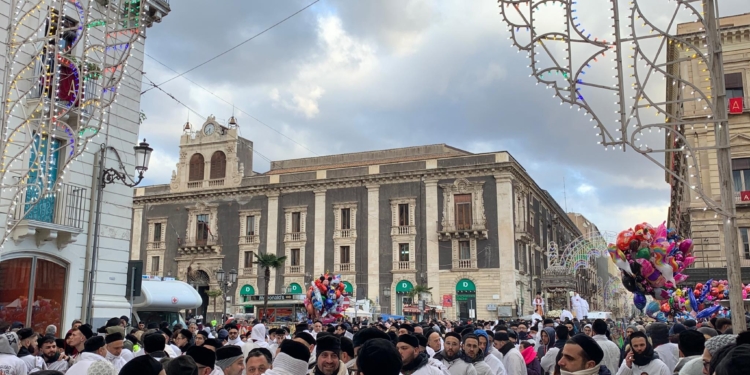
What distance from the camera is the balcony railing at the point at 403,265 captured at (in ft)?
144

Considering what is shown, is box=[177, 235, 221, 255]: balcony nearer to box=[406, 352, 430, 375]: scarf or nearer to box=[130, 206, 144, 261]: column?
box=[130, 206, 144, 261]: column

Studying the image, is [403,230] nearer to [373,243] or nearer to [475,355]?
[373,243]

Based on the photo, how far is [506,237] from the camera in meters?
41.9

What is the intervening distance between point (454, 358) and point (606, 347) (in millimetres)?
2725

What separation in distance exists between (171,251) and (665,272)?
45202 millimetres

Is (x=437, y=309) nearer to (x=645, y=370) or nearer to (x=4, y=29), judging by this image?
(x=4, y=29)

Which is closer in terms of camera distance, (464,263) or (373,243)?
(464,263)

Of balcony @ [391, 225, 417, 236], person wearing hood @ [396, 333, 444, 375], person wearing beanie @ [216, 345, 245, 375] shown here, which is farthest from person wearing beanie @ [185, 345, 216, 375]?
balcony @ [391, 225, 417, 236]

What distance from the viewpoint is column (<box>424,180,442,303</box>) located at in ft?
141

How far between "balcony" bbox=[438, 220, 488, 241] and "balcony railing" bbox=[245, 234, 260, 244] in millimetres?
14253

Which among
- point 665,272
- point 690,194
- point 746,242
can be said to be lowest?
point 665,272

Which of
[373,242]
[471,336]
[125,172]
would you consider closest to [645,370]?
[471,336]

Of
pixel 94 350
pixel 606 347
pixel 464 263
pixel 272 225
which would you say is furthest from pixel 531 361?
pixel 272 225

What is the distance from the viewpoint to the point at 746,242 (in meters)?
26.0
